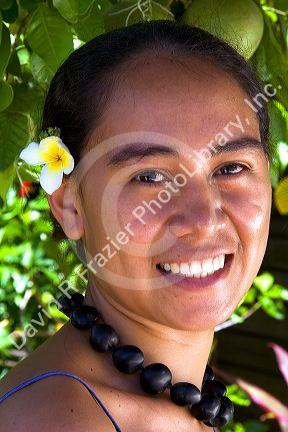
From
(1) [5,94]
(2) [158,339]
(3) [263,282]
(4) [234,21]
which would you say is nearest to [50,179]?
(1) [5,94]

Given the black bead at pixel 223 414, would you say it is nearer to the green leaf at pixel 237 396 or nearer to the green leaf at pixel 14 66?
the green leaf at pixel 14 66

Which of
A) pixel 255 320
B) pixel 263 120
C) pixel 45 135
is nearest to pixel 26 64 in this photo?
pixel 45 135

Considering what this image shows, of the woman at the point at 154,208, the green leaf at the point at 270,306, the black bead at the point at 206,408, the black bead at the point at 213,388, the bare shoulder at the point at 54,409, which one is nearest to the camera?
the bare shoulder at the point at 54,409

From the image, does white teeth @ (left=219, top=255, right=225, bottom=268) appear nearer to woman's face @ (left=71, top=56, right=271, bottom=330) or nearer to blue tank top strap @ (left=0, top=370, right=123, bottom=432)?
woman's face @ (left=71, top=56, right=271, bottom=330)

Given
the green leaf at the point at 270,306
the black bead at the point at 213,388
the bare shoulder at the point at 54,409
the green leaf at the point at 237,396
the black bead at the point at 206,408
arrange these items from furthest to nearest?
the green leaf at the point at 270,306 → the green leaf at the point at 237,396 → the black bead at the point at 213,388 → the black bead at the point at 206,408 → the bare shoulder at the point at 54,409

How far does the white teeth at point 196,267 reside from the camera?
1.05 m

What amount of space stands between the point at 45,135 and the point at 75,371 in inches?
14.2

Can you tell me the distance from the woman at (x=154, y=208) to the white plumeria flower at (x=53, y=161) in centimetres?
2

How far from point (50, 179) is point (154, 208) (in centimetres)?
20

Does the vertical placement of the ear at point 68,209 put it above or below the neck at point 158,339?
above

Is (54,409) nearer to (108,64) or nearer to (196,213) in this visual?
(196,213)

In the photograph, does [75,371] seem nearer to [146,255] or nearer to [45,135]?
[146,255]

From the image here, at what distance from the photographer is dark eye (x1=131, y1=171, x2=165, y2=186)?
107cm

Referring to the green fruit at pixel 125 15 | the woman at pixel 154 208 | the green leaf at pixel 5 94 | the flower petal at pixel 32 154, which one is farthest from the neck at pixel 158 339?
the green fruit at pixel 125 15
